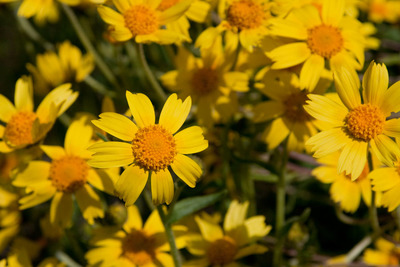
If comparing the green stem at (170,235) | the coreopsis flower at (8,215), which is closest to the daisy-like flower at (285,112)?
the green stem at (170,235)

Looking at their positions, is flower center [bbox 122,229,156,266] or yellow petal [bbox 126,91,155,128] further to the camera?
flower center [bbox 122,229,156,266]

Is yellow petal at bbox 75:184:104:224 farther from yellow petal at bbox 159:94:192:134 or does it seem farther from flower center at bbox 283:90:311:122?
flower center at bbox 283:90:311:122

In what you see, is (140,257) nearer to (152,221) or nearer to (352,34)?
(152,221)

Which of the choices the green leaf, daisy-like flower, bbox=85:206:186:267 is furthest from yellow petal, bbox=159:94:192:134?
daisy-like flower, bbox=85:206:186:267

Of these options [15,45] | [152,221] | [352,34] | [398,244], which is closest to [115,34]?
[152,221]

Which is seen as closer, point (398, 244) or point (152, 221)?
point (152, 221)

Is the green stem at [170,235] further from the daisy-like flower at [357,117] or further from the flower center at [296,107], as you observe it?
the flower center at [296,107]
